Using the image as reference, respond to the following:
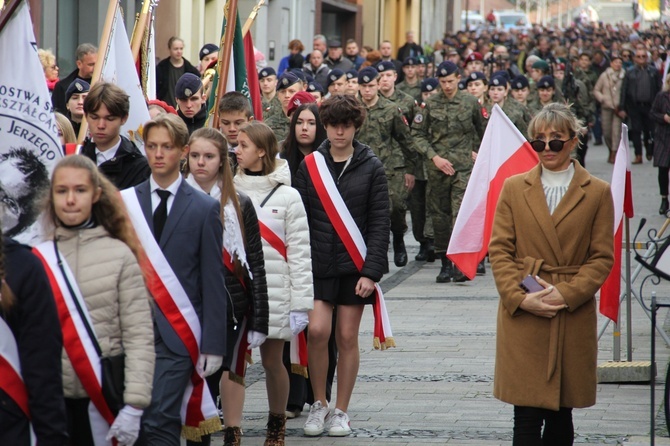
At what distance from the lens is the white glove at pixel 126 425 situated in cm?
470

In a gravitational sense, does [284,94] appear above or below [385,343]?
above

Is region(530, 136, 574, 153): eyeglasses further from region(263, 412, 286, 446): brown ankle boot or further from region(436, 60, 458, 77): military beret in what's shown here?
region(436, 60, 458, 77): military beret

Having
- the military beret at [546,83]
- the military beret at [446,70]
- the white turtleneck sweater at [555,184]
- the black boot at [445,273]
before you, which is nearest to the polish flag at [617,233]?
the white turtleneck sweater at [555,184]

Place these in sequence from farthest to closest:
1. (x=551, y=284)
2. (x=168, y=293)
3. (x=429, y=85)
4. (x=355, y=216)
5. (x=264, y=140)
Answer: (x=429, y=85) → (x=355, y=216) → (x=264, y=140) → (x=551, y=284) → (x=168, y=293)

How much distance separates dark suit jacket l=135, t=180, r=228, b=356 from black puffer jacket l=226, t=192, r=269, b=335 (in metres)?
0.76

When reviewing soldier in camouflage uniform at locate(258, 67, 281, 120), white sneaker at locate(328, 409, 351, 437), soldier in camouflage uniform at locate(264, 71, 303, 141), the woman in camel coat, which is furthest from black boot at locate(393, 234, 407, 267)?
the woman in camel coat

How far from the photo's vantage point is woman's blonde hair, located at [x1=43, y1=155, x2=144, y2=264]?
15.4ft

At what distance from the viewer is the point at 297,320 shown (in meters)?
6.98

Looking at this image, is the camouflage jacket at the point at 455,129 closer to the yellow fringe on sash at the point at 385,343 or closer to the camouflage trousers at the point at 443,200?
the camouflage trousers at the point at 443,200

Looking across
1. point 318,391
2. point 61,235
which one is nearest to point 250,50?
point 318,391

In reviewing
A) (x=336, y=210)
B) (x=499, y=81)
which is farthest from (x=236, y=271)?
(x=499, y=81)

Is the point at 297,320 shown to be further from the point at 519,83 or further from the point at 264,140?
the point at 519,83

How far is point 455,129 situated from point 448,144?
0.56 ft

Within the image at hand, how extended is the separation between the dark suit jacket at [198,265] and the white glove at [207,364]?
23mm
